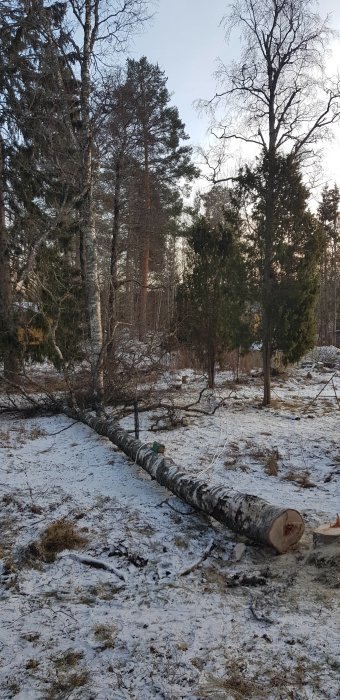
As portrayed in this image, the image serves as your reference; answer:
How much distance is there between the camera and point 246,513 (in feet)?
13.8

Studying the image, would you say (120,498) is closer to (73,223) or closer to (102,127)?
(102,127)

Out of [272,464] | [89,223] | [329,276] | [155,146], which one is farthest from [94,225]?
[329,276]

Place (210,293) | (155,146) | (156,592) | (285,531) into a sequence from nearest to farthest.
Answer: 1. (156,592)
2. (285,531)
3. (210,293)
4. (155,146)

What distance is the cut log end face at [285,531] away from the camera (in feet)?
13.1

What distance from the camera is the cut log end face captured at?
399 cm

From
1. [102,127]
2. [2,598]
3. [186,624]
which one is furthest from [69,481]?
[102,127]

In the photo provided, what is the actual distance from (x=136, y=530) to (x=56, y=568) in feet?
3.05

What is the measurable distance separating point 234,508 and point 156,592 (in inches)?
47.0

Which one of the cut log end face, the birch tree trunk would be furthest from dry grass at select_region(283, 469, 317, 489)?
the birch tree trunk

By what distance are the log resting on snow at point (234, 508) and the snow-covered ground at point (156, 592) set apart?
15cm

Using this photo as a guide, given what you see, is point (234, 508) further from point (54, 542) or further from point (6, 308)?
point (6, 308)

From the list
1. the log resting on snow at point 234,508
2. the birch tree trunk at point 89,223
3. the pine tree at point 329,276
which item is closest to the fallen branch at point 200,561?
the log resting on snow at point 234,508

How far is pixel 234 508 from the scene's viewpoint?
14.3 ft

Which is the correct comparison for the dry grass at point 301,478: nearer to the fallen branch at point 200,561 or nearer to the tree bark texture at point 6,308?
the fallen branch at point 200,561
